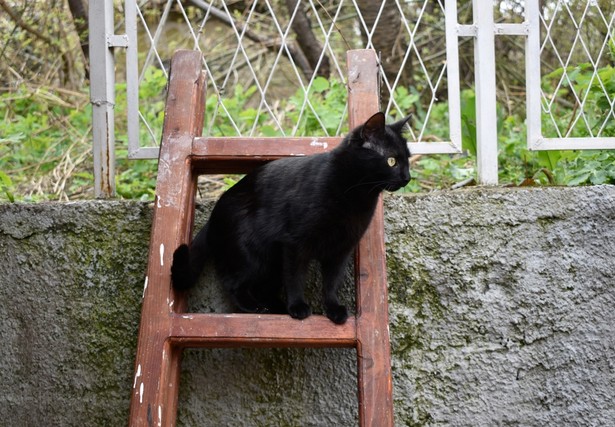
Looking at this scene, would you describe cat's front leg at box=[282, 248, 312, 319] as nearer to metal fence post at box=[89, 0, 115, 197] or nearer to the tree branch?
metal fence post at box=[89, 0, 115, 197]

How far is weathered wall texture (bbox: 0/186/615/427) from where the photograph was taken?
2.20m

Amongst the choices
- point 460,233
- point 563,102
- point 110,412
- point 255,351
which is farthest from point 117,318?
point 563,102

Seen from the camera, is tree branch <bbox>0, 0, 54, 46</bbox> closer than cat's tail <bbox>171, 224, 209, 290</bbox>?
No

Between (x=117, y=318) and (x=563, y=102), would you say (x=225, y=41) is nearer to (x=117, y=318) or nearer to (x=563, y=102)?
(x=563, y=102)

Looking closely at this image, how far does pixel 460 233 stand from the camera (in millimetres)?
2252

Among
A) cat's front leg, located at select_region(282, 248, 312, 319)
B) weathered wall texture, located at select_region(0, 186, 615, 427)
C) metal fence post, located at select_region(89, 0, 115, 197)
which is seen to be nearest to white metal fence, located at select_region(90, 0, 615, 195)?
metal fence post, located at select_region(89, 0, 115, 197)

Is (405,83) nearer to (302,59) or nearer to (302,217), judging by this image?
(302,59)

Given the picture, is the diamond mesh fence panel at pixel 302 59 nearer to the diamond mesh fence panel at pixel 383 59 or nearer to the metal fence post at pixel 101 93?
the diamond mesh fence panel at pixel 383 59

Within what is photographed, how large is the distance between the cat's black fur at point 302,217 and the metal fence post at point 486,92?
1.93ft

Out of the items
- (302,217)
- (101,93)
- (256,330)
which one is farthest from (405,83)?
(256,330)

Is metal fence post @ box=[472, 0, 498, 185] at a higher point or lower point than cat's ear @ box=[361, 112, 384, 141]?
higher

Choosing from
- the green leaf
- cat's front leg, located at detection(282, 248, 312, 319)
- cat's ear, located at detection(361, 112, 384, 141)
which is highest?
the green leaf

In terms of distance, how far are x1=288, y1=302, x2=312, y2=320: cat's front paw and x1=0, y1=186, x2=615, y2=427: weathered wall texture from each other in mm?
340

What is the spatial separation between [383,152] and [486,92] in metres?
0.69
